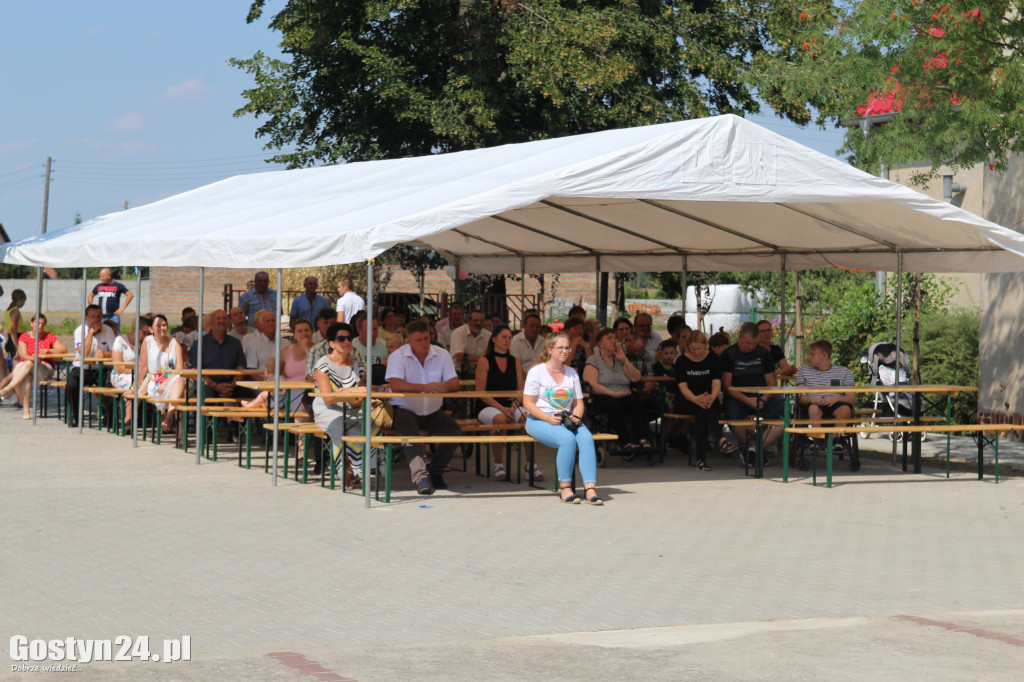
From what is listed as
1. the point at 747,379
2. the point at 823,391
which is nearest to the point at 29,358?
the point at 747,379

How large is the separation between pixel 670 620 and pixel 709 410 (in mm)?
7063

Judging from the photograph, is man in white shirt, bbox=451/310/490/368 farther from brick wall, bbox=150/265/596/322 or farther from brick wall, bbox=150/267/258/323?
brick wall, bbox=150/267/258/323

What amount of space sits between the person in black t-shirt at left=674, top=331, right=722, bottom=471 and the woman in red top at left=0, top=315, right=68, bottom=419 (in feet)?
30.6

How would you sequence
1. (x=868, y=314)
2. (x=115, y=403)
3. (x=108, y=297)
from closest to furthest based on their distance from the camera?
(x=115, y=403) → (x=108, y=297) → (x=868, y=314)

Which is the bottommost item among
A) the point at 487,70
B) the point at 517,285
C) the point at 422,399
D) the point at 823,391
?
the point at 422,399

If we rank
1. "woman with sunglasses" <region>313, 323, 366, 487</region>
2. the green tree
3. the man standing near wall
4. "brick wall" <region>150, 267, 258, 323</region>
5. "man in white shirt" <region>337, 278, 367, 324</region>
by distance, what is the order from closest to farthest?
"woman with sunglasses" <region>313, 323, 366, 487</region>
"man in white shirt" <region>337, 278, 367, 324</region>
the man standing near wall
the green tree
"brick wall" <region>150, 267, 258, 323</region>

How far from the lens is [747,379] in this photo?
1426 cm

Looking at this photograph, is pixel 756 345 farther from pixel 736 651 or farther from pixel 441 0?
pixel 441 0

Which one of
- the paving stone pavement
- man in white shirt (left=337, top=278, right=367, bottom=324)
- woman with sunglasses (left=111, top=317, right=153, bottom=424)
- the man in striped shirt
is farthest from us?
man in white shirt (left=337, top=278, right=367, bottom=324)

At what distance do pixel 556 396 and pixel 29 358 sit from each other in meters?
10.4

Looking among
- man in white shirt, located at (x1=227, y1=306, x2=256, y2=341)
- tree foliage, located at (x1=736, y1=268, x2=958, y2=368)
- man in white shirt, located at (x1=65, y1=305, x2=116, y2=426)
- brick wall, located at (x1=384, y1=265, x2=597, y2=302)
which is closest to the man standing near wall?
man in white shirt, located at (x1=65, y1=305, x2=116, y2=426)

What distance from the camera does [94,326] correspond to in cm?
1747

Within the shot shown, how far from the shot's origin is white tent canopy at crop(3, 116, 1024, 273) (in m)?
11.2

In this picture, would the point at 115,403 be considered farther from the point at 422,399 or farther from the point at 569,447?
the point at 569,447
